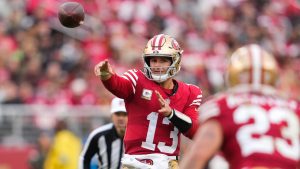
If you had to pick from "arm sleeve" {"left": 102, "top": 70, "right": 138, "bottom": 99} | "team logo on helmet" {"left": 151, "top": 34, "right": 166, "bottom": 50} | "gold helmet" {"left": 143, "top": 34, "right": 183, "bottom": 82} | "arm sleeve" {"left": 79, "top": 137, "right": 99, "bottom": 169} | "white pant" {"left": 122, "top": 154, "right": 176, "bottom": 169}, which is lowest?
"arm sleeve" {"left": 79, "top": 137, "right": 99, "bottom": 169}

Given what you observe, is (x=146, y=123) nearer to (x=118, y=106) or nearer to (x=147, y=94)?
(x=147, y=94)

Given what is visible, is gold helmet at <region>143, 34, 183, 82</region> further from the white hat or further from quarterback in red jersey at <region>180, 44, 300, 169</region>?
quarterback in red jersey at <region>180, 44, 300, 169</region>

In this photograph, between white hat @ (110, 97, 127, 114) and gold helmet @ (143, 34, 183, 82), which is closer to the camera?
gold helmet @ (143, 34, 183, 82)

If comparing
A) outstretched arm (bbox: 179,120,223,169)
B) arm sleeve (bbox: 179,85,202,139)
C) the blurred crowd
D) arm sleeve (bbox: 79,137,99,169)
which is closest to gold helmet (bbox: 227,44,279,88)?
outstretched arm (bbox: 179,120,223,169)

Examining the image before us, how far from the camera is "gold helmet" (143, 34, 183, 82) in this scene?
8391 millimetres

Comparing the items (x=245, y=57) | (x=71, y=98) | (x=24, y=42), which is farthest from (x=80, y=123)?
(x=245, y=57)

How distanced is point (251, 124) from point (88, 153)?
4.46m

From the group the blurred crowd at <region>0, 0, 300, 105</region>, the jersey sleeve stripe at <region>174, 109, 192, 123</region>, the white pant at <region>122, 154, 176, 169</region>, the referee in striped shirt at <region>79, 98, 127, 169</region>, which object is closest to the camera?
the jersey sleeve stripe at <region>174, 109, 192, 123</region>

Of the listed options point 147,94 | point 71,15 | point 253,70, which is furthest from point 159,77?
point 253,70

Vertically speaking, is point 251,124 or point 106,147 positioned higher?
point 251,124

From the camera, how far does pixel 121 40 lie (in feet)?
61.7

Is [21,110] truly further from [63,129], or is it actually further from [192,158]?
[192,158]

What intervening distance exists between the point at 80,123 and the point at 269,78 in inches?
Answer: 431

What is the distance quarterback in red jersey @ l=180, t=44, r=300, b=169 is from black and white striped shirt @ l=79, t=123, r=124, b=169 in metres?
4.34
